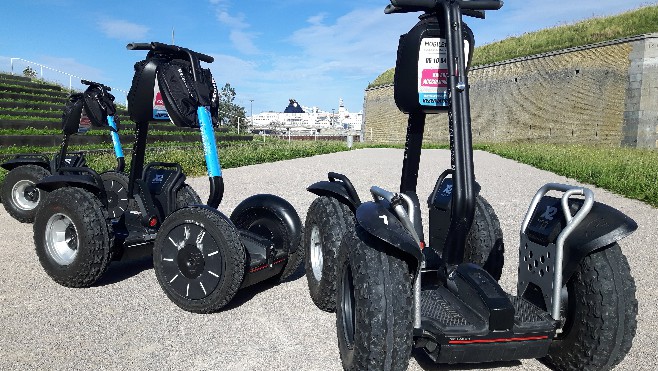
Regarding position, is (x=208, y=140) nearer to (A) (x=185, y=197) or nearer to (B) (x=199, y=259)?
(B) (x=199, y=259)

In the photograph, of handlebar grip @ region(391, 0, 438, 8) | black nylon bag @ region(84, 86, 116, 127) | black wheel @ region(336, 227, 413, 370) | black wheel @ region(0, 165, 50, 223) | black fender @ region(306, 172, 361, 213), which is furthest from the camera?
black wheel @ region(0, 165, 50, 223)

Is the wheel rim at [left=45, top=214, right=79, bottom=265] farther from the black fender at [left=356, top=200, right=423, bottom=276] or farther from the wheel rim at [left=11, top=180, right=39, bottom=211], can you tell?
the wheel rim at [left=11, top=180, right=39, bottom=211]

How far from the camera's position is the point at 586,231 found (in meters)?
2.40

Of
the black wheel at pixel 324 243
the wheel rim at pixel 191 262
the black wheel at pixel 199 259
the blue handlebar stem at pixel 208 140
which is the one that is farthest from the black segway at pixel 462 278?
the blue handlebar stem at pixel 208 140

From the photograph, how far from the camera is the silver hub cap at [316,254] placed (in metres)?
3.90

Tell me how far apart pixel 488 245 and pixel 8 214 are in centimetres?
716

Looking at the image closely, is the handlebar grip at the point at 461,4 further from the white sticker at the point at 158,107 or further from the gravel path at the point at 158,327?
the white sticker at the point at 158,107

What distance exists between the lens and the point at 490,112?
41.8 metres

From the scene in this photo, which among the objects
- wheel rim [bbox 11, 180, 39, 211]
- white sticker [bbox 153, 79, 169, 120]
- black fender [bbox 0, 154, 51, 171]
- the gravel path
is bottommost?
the gravel path

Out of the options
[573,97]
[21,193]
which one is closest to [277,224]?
[21,193]

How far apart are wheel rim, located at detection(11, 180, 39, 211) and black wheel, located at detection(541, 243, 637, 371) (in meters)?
7.10

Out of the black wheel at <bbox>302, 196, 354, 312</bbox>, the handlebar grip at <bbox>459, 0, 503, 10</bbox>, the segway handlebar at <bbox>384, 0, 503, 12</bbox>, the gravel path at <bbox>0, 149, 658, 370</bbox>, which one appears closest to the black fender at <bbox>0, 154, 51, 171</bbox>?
the gravel path at <bbox>0, 149, 658, 370</bbox>

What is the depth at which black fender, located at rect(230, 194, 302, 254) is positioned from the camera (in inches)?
163

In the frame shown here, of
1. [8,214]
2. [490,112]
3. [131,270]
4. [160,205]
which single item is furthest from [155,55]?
[490,112]
